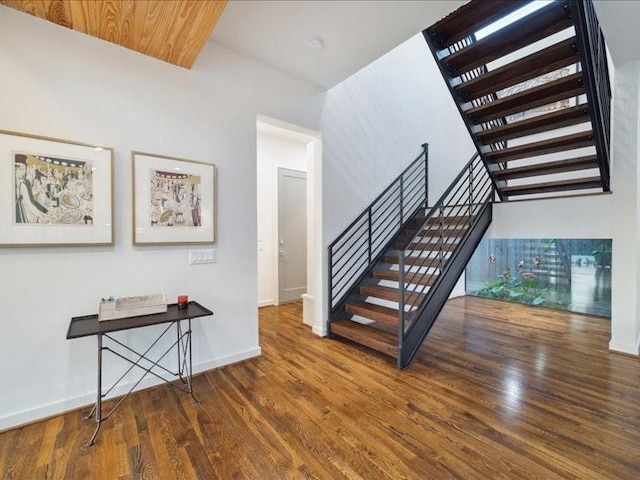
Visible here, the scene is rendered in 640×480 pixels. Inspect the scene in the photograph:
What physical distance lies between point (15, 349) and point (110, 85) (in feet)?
6.34

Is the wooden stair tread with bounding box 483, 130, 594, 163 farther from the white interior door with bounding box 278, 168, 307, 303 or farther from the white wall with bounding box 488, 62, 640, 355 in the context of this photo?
the white interior door with bounding box 278, 168, 307, 303

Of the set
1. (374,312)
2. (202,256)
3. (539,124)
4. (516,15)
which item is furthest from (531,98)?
(202,256)

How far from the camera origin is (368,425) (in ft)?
6.35

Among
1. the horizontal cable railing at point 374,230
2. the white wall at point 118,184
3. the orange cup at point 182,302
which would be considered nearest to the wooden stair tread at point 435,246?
the horizontal cable railing at point 374,230

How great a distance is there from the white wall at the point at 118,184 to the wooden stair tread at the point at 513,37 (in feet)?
6.01

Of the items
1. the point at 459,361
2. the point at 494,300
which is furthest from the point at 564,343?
the point at 494,300

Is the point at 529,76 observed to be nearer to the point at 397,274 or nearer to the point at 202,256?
the point at 397,274

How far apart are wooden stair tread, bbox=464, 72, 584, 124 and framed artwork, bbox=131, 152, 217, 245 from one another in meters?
2.91

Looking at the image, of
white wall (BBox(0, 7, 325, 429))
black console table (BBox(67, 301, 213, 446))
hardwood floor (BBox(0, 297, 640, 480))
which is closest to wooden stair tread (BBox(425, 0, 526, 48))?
white wall (BBox(0, 7, 325, 429))

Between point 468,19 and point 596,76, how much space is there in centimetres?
123

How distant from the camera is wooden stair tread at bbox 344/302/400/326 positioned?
3028 millimetres

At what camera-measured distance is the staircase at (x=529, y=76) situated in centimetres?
237

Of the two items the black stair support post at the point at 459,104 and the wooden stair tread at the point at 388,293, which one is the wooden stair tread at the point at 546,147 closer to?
the black stair support post at the point at 459,104

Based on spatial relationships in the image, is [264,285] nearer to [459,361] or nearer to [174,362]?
[174,362]
